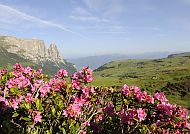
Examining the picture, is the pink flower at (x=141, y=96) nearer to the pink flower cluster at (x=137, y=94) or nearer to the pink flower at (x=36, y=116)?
the pink flower cluster at (x=137, y=94)

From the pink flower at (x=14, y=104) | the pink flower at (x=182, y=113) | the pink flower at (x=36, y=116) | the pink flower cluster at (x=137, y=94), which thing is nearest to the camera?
the pink flower at (x=36, y=116)

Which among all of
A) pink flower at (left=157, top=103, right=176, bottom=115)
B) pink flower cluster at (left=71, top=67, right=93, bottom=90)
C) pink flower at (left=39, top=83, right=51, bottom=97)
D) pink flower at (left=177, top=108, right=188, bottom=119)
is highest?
pink flower cluster at (left=71, top=67, right=93, bottom=90)

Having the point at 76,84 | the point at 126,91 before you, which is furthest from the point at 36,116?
the point at 126,91

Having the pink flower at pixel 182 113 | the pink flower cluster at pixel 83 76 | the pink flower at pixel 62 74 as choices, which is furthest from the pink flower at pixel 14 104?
the pink flower at pixel 182 113

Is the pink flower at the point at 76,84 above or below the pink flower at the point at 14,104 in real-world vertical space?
above

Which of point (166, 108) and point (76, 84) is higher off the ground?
point (76, 84)

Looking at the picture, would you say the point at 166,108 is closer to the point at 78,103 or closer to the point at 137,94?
the point at 137,94

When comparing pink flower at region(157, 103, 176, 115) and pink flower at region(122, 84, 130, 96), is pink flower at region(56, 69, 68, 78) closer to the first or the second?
pink flower at region(122, 84, 130, 96)

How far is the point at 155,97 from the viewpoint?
9234mm

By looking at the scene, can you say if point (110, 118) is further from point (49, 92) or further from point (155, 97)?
point (49, 92)

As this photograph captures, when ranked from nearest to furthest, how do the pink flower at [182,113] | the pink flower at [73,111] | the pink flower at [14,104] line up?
1. the pink flower at [73,111]
2. the pink flower at [14,104]
3. the pink flower at [182,113]

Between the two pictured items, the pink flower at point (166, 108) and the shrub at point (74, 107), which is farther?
the pink flower at point (166, 108)

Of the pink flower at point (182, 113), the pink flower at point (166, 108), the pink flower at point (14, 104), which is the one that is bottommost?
the pink flower at point (182, 113)

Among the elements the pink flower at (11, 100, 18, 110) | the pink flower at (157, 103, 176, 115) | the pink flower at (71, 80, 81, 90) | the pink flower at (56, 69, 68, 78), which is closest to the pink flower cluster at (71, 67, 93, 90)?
the pink flower at (71, 80, 81, 90)
